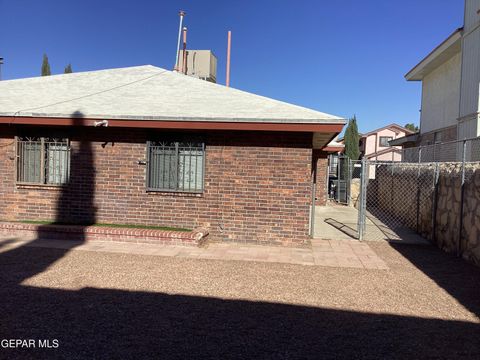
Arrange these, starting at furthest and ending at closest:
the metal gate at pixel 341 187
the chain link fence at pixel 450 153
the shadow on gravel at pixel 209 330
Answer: the metal gate at pixel 341 187, the chain link fence at pixel 450 153, the shadow on gravel at pixel 209 330

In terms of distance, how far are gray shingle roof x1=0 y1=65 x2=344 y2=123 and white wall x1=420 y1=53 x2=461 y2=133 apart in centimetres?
1171

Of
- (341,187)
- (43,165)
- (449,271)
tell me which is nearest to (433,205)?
(449,271)

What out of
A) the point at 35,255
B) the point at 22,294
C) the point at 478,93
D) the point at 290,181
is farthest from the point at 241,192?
the point at 478,93

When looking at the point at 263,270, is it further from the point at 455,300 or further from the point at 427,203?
the point at 427,203

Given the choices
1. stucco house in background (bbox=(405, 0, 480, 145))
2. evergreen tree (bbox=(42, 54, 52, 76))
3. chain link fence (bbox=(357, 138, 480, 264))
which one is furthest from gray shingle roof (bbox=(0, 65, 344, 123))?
evergreen tree (bbox=(42, 54, 52, 76))

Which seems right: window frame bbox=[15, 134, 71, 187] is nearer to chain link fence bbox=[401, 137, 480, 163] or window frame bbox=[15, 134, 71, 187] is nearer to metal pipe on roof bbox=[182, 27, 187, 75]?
metal pipe on roof bbox=[182, 27, 187, 75]

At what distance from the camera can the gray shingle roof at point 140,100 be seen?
7.76 m

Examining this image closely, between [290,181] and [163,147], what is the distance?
109 inches

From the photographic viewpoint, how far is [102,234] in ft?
25.4

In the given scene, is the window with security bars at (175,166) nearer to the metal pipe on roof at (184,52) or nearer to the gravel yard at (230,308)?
the gravel yard at (230,308)

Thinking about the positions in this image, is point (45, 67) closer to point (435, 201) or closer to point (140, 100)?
point (140, 100)

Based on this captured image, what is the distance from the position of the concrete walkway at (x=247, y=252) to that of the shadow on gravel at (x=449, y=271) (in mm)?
738

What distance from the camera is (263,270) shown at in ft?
20.2

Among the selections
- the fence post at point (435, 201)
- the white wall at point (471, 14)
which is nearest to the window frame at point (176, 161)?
the fence post at point (435, 201)
